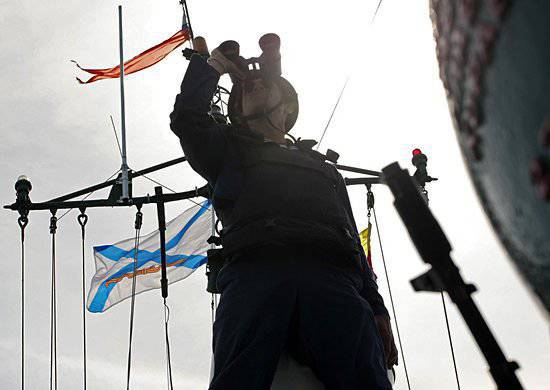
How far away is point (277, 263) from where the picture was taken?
181cm

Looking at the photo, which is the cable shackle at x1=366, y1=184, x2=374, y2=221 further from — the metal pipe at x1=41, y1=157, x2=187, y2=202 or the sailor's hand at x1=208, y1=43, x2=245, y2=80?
the sailor's hand at x1=208, y1=43, x2=245, y2=80

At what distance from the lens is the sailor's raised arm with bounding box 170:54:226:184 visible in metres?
1.98

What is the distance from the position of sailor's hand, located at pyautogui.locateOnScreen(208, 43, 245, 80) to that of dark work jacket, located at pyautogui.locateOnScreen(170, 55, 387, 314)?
0.06m

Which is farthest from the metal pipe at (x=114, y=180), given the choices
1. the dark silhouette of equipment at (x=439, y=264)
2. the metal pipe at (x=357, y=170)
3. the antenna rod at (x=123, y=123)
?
the dark silhouette of equipment at (x=439, y=264)

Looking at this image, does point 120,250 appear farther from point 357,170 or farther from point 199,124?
point 199,124

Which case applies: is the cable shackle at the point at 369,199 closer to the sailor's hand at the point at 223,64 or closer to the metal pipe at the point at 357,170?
the metal pipe at the point at 357,170

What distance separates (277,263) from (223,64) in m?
0.70

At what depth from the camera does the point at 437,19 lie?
423 millimetres

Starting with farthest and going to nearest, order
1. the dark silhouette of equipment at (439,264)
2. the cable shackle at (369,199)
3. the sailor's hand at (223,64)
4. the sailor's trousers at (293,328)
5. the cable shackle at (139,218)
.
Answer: the cable shackle at (369,199) → the cable shackle at (139,218) → the sailor's hand at (223,64) → the sailor's trousers at (293,328) → the dark silhouette of equipment at (439,264)

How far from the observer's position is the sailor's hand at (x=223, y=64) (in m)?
2.16

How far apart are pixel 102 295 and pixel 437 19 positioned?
23.3 ft

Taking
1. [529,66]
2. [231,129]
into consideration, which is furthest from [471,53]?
[231,129]

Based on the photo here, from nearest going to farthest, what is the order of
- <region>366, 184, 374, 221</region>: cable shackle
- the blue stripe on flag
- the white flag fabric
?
the white flag fabric, the blue stripe on flag, <region>366, 184, 374, 221</region>: cable shackle

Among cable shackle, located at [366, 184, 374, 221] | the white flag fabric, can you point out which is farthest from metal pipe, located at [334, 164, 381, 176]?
the white flag fabric
